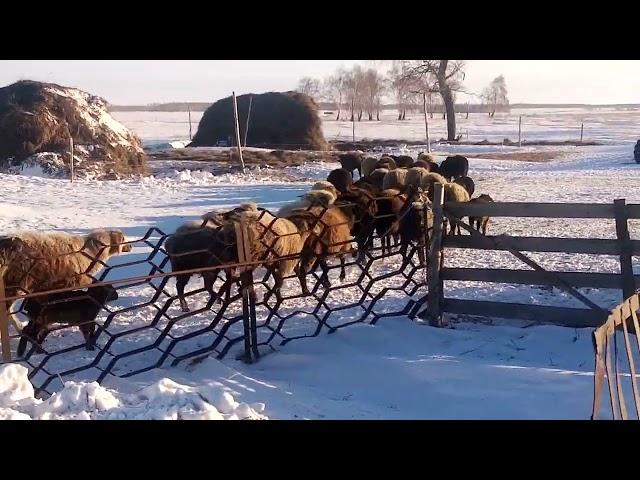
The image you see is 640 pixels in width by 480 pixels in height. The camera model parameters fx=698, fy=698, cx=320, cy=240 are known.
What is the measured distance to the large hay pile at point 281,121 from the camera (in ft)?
121

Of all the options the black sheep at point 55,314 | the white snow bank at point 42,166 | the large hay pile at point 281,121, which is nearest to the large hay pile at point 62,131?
the white snow bank at point 42,166

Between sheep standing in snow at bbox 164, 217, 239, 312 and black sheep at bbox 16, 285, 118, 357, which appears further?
sheep standing in snow at bbox 164, 217, 239, 312

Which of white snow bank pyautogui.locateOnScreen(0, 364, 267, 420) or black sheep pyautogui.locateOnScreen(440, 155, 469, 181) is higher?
black sheep pyautogui.locateOnScreen(440, 155, 469, 181)

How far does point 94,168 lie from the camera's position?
23.7 meters

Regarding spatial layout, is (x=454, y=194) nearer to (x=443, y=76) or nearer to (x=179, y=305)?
(x=179, y=305)

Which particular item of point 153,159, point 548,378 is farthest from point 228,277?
point 153,159

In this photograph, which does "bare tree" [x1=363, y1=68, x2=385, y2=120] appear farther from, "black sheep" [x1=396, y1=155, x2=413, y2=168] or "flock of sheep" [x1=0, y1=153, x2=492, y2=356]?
"flock of sheep" [x1=0, y1=153, x2=492, y2=356]

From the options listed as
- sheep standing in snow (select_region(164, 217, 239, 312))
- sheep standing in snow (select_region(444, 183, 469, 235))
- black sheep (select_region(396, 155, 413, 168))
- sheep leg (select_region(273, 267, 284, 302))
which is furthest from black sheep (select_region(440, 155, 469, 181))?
sheep leg (select_region(273, 267, 284, 302))

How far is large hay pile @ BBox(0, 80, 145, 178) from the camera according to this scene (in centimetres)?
2419

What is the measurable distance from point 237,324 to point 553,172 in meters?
21.9

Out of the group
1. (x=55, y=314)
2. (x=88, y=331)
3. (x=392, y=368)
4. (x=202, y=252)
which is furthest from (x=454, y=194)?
(x=55, y=314)

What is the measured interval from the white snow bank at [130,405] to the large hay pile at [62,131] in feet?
64.9

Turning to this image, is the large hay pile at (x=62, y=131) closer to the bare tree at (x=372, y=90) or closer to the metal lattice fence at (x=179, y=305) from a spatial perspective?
the metal lattice fence at (x=179, y=305)

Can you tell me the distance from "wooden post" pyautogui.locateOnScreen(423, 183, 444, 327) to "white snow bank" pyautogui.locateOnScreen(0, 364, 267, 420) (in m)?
3.27
